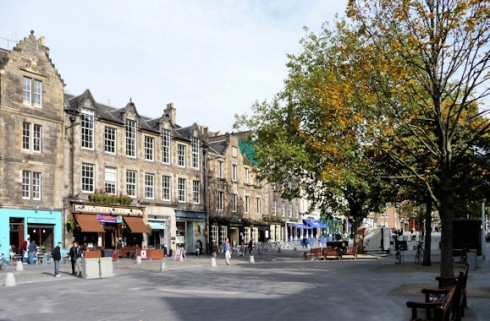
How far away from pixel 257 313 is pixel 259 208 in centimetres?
5370

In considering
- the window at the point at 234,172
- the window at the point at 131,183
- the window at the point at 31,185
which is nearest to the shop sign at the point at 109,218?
the window at the point at 131,183

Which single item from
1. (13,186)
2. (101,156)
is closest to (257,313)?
(13,186)

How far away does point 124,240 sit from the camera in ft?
148

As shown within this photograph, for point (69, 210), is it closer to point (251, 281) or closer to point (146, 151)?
point (146, 151)

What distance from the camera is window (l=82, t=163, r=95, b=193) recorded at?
42.1 meters

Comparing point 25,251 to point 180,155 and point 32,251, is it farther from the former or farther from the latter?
point 180,155

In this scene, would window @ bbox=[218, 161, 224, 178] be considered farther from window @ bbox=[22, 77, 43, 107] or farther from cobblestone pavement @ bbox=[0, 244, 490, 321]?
cobblestone pavement @ bbox=[0, 244, 490, 321]

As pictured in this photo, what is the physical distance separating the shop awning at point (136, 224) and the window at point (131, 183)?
198 centimetres

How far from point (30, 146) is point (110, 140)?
726cm

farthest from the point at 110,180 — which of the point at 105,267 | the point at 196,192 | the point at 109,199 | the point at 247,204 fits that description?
the point at 247,204

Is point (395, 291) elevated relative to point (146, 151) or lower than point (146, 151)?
lower

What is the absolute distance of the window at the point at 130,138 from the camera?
152 feet

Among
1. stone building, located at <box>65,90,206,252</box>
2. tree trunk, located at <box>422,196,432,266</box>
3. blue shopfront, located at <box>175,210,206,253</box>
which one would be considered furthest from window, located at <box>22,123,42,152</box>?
tree trunk, located at <box>422,196,432,266</box>

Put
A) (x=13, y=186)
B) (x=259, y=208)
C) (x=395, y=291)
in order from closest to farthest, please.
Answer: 1. (x=395, y=291)
2. (x=13, y=186)
3. (x=259, y=208)
